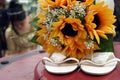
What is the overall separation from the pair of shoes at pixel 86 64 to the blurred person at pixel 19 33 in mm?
994

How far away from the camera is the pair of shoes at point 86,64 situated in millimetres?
962

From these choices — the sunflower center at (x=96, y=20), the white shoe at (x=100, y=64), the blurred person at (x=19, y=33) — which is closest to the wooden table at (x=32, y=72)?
the white shoe at (x=100, y=64)

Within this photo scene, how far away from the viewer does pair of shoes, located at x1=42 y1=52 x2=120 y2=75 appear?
37.9 inches

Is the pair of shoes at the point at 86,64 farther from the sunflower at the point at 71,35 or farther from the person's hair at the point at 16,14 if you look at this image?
the person's hair at the point at 16,14

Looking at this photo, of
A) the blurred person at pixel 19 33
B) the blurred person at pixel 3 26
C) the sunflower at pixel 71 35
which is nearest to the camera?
the sunflower at pixel 71 35

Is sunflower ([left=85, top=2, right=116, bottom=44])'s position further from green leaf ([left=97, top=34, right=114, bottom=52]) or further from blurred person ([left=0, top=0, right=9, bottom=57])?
blurred person ([left=0, top=0, right=9, bottom=57])

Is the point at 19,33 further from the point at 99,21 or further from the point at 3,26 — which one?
the point at 99,21

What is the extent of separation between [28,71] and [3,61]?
0.64 ft

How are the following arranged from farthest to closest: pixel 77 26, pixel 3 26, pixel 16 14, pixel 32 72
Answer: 1. pixel 3 26
2. pixel 16 14
3. pixel 32 72
4. pixel 77 26

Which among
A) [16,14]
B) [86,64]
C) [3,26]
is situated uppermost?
[86,64]

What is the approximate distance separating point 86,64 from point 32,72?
225 millimetres

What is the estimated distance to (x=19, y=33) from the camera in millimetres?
2018

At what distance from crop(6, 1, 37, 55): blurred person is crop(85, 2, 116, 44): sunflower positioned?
1051 millimetres

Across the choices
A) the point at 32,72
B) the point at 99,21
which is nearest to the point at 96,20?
the point at 99,21
